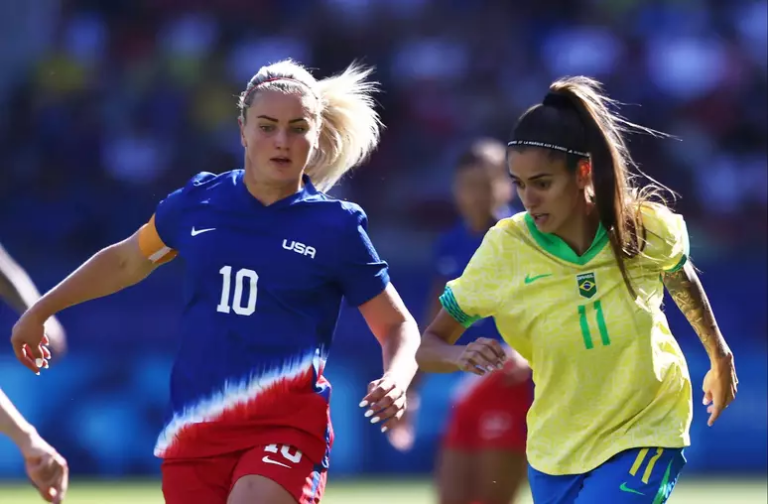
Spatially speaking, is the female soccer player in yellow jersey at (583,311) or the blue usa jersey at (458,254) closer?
the female soccer player in yellow jersey at (583,311)

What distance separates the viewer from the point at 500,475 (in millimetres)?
7395

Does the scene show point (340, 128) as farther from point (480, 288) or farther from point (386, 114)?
point (386, 114)

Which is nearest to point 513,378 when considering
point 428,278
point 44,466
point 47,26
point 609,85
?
point 44,466

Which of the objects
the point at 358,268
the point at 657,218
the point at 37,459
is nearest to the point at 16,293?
the point at 37,459

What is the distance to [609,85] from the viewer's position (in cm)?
1658

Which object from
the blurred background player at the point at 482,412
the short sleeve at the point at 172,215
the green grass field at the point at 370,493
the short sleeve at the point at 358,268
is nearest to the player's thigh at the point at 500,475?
the blurred background player at the point at 482,412

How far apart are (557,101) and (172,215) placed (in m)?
1.56

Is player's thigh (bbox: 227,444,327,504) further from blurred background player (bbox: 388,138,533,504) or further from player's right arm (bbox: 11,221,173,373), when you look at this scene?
blurred background player (bbox: 388,138,533,504)

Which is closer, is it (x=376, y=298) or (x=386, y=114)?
(x=376, y=298)

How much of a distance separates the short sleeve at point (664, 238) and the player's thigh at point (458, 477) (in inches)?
109

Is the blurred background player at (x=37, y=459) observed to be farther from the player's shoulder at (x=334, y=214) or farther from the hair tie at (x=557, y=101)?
the hair tie at (x=557, y=101)

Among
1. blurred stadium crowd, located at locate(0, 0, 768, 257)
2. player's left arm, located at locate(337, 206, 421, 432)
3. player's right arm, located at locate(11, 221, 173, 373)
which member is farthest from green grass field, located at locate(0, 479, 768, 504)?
player's left arm, located at locate(337, 206, 421, 432)

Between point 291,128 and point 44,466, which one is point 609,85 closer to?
point 291,128

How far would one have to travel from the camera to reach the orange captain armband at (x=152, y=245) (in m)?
5.38
